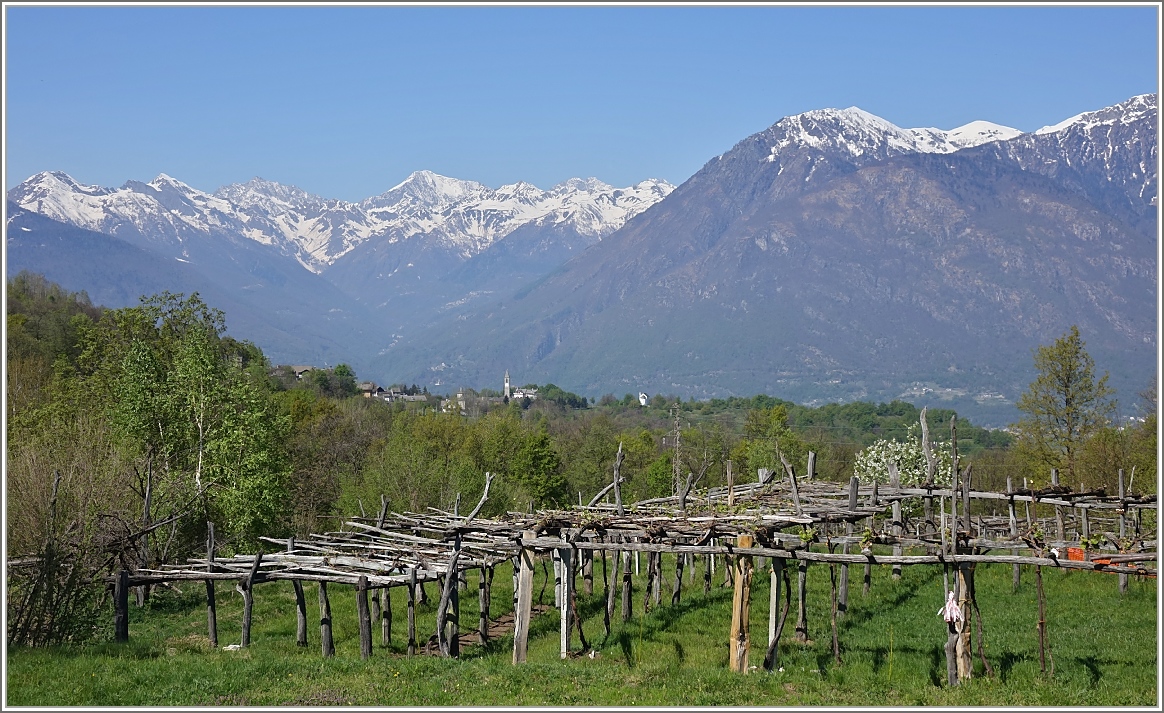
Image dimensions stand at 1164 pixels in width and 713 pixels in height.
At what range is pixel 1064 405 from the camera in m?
47.8

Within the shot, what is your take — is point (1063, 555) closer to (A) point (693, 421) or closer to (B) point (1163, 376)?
(B) point (1163, 376)

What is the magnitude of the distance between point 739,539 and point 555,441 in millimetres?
75950

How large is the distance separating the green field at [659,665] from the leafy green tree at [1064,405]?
22319 mm

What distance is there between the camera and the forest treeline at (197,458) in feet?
73.8

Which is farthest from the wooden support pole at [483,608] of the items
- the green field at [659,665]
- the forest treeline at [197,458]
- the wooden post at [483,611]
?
the forest treeline at [197,458]

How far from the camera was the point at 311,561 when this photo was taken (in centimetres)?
2159

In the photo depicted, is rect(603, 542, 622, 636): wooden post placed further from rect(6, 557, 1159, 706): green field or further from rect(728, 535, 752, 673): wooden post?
rect(728, 535, 752, 673): wooden post

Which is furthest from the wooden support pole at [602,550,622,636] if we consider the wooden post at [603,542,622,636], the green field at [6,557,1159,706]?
the green field at [6,557,1159,706]

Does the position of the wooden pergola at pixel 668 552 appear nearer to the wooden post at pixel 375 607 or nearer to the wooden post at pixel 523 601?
the wooden post at pixel 523 601

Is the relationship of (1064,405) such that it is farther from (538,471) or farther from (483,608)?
(483,608)

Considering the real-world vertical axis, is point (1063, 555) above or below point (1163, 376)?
below

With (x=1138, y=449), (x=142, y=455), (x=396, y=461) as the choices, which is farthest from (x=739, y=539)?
(x=1138, y=449)

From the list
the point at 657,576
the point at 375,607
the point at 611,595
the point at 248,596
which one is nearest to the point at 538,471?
the point at 657,576

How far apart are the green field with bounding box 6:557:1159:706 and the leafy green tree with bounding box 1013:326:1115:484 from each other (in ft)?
73.2
